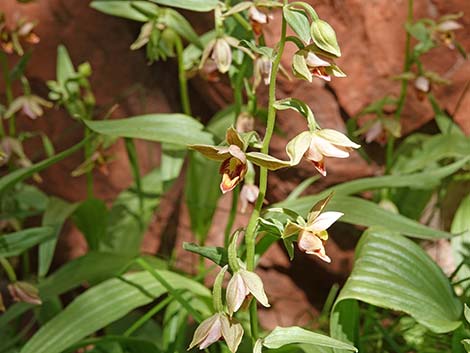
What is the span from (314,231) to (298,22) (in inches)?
12.5

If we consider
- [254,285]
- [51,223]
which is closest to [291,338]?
[254,285]

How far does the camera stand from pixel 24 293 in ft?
5.44

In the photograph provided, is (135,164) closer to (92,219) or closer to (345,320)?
(92,219)

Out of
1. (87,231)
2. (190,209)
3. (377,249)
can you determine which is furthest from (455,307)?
(87,231)

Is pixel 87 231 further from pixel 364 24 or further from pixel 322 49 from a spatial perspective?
pixel 322 49

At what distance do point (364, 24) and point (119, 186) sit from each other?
921mm

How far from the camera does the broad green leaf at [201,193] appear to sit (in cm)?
200

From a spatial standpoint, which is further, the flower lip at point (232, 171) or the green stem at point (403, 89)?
the green stem at point (403, 89)

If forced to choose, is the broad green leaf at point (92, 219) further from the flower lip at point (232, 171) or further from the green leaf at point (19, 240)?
the flower lip at point (232, 171)

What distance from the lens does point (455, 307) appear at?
147 cm

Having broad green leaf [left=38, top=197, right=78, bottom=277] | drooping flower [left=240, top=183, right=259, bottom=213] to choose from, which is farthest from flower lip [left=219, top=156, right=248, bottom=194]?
broad green leaf [left=38, top=197, right=78, bottom=277]

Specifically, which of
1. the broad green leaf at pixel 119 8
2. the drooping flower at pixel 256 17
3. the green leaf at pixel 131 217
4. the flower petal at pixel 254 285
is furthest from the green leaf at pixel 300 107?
the green leaf at pixel 131 217

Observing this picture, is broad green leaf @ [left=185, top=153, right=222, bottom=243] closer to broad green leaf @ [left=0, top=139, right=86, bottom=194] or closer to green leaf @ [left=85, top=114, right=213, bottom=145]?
green leaf @ [left=85, top=114, right=213, bottom=145]

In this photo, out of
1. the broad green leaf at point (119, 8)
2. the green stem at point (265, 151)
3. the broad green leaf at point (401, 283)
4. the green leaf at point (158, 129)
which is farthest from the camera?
the broad green leaf at point (119, 8)
